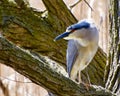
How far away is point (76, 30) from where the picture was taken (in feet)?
3.96

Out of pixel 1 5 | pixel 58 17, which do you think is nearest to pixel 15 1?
pixel 1 5

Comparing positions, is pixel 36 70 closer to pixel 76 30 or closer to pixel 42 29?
pixel 76 30

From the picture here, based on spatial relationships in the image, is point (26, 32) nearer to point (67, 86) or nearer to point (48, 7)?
point (48, 7)

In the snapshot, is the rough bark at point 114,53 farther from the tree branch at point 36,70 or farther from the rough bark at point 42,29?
the tree branch at point 36,70

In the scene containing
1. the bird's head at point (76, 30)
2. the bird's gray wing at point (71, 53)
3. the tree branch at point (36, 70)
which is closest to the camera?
the tree branch at point (36, 70)

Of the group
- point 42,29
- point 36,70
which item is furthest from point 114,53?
point 36,70

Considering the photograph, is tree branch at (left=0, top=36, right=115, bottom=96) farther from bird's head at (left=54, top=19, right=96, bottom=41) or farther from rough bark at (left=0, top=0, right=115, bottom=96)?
rough bark at (left=0, top=0, right=115, bottom=96)

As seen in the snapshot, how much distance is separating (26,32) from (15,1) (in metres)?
0.13

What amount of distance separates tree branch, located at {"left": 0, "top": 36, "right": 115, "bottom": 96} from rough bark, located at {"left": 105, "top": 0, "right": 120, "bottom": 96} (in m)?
0.26

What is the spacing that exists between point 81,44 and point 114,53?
0.16 metres

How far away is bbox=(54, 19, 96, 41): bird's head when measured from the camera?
1158mm

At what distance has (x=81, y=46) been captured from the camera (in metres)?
1.40

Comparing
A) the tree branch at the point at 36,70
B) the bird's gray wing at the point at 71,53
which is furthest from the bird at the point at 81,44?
the tree branch at the point at 36,70

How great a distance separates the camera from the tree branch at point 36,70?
102 cm
